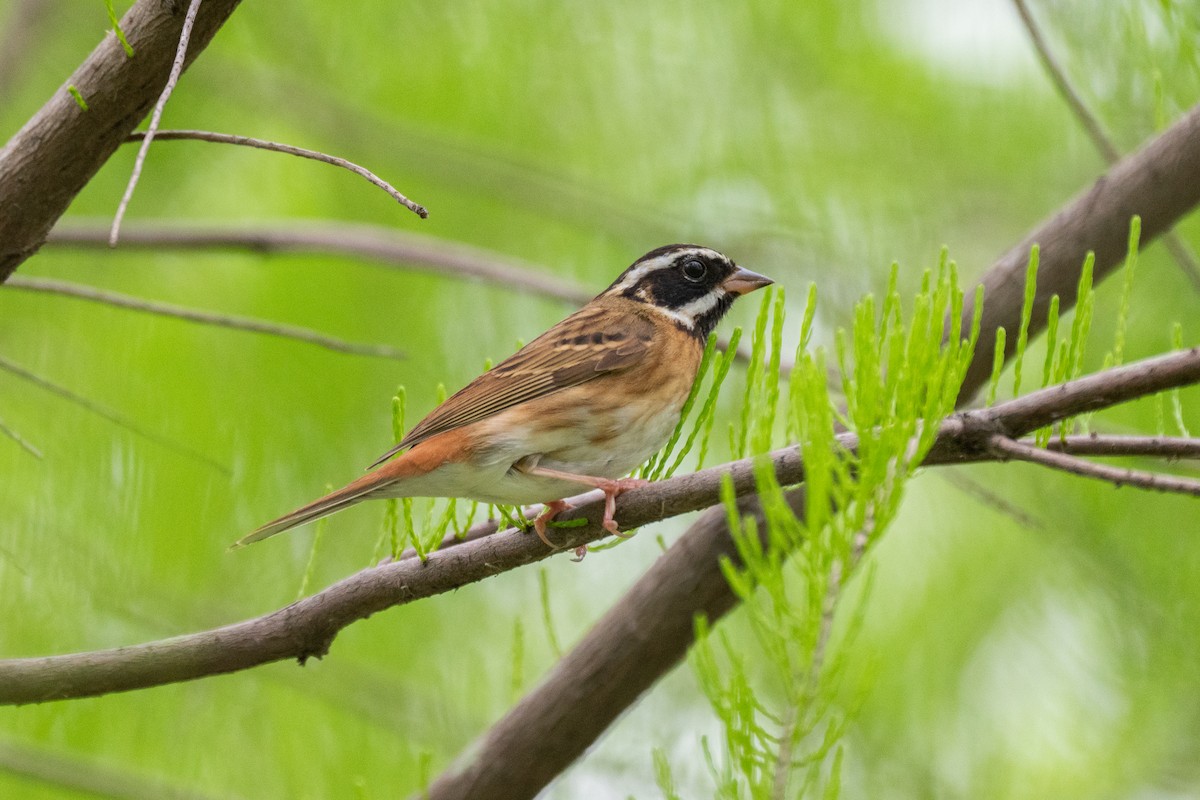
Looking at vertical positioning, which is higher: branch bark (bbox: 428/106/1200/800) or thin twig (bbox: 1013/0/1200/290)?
thin twig (bbox: 1013/0/1200/290)

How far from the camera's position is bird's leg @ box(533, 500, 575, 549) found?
3.03 meters

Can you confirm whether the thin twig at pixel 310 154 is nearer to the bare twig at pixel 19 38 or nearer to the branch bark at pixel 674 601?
the branch bark at pixel 674 601

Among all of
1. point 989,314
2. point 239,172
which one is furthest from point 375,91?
point 989,314

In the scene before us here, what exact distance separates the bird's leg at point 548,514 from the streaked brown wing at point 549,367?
41cm

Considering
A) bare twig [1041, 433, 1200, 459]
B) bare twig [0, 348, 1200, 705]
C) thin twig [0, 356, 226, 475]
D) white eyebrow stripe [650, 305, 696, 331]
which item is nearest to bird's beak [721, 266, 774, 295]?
white eyebrow stripe [650, 305, 696, 331]

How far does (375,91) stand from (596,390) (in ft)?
11.9

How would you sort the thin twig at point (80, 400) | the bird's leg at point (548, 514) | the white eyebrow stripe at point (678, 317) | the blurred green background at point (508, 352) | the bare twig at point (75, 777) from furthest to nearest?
the blurred green background at point (508, 352)
the white eyebrow stripe at point (678, 317)
the bare twig at point (75, 777)
the thin twig at point (80, 400)
the bird's leg at point (548, 514)

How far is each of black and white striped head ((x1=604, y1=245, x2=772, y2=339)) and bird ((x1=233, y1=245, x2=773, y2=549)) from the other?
13 millimetres

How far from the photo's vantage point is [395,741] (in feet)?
18.2

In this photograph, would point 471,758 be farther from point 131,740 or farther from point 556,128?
point 556,128

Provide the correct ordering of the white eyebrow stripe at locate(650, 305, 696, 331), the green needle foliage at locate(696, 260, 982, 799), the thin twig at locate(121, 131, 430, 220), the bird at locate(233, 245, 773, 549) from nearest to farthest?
1. the green needle foliage at locate(696, 260, 982, 799)
2. the thin twig at locate(121, 131, 430, 220)
3. the bird at locate(233, 245, 773, 549)
4. the white eyebrow stripe at locate(650, 305, 696, 331)

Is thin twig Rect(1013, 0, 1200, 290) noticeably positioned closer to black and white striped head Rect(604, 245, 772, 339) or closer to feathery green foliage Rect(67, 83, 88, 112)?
black and white striped head Rect(604, 245, 772, 339)

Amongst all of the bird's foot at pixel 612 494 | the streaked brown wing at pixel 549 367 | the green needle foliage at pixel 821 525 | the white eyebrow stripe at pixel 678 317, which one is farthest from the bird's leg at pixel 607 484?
the white eyebrow stripe at pixel 678 317

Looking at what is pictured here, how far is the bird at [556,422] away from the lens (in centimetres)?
355
